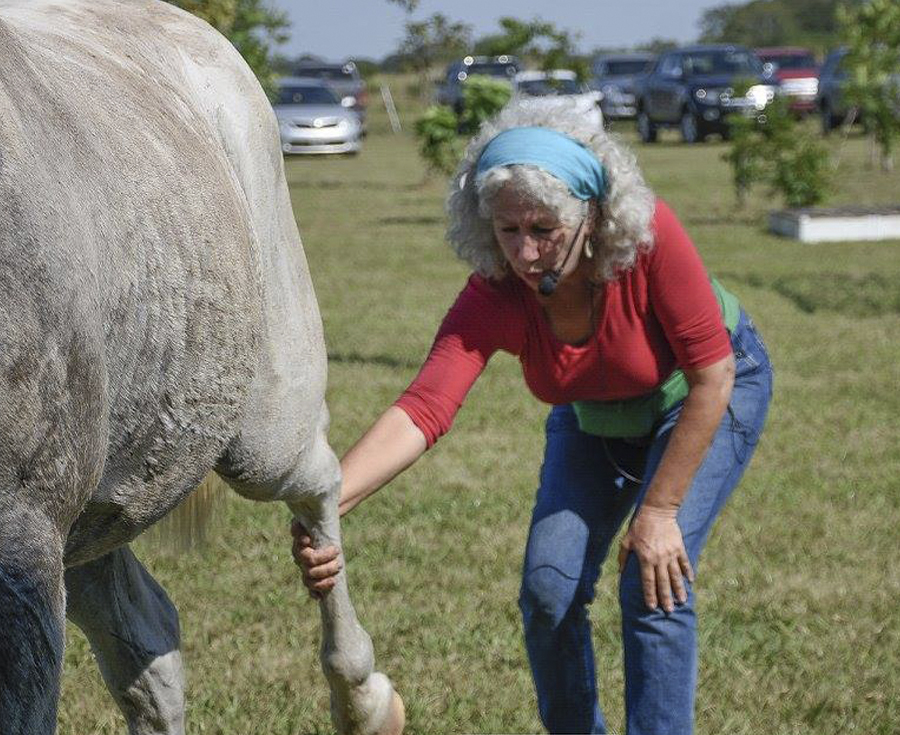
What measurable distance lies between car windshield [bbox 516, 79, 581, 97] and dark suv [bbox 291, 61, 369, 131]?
15934 millimetres

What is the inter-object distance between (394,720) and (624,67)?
32.8 metres

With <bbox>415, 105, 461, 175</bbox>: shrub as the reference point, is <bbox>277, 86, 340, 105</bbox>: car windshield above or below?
below

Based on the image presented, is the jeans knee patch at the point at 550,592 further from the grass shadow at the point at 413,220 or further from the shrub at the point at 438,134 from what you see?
the shrub at the point at 438,134

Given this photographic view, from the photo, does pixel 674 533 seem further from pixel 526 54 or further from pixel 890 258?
pixel 526 54

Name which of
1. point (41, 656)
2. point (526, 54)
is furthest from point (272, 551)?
point (526, 54)

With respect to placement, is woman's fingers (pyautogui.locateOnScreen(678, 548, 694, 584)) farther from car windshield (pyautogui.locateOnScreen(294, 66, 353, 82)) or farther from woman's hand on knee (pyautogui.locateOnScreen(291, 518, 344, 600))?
car windshield (pyautogui.locateOnScreen(294, 66, 353, 82))

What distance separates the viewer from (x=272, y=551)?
5.38 metres

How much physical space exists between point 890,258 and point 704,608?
904 cm

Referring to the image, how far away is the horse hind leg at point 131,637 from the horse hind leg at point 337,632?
361 millimetres

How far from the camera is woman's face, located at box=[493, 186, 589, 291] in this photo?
322cm

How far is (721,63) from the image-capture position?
2809cm

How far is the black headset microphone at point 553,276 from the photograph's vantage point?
3.25m

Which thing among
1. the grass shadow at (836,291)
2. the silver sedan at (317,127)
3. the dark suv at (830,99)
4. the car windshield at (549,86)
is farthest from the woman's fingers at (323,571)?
the silver sedan at (317,127)

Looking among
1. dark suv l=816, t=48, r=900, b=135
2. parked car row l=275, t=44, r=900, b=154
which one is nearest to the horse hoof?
parked car row l=275, t=44, r=900, b=154
